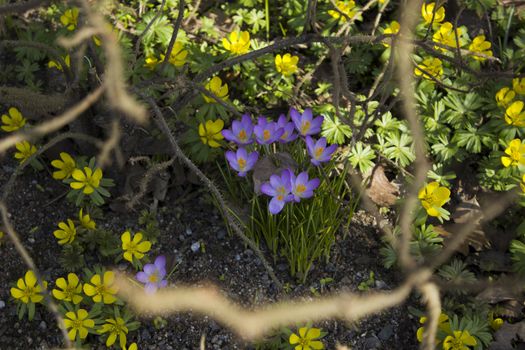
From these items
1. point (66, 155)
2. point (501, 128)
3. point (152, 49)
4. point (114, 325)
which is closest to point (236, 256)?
point (114, 325)

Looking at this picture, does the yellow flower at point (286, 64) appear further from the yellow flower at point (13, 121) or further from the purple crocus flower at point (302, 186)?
the yellow flower at point (13, 121)

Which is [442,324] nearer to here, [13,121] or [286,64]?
[286,64]

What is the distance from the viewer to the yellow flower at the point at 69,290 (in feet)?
7.28

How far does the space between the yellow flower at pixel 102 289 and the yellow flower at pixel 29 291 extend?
0.53 ft

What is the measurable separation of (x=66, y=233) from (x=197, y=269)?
53cm

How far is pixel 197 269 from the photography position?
95.7 inches

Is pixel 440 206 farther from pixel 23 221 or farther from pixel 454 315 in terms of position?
pixel 23 221

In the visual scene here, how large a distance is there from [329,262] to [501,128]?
94cm

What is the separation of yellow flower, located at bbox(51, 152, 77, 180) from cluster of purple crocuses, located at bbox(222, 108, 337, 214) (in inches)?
26.1

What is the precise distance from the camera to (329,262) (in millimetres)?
2477

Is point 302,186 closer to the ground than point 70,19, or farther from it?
closer to the ground

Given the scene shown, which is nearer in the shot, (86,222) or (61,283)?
(61,283)

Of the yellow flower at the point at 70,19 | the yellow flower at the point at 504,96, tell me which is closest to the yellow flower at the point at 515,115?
the yellow flower at the point at 504,96

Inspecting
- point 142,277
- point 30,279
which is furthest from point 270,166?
point 30,279
